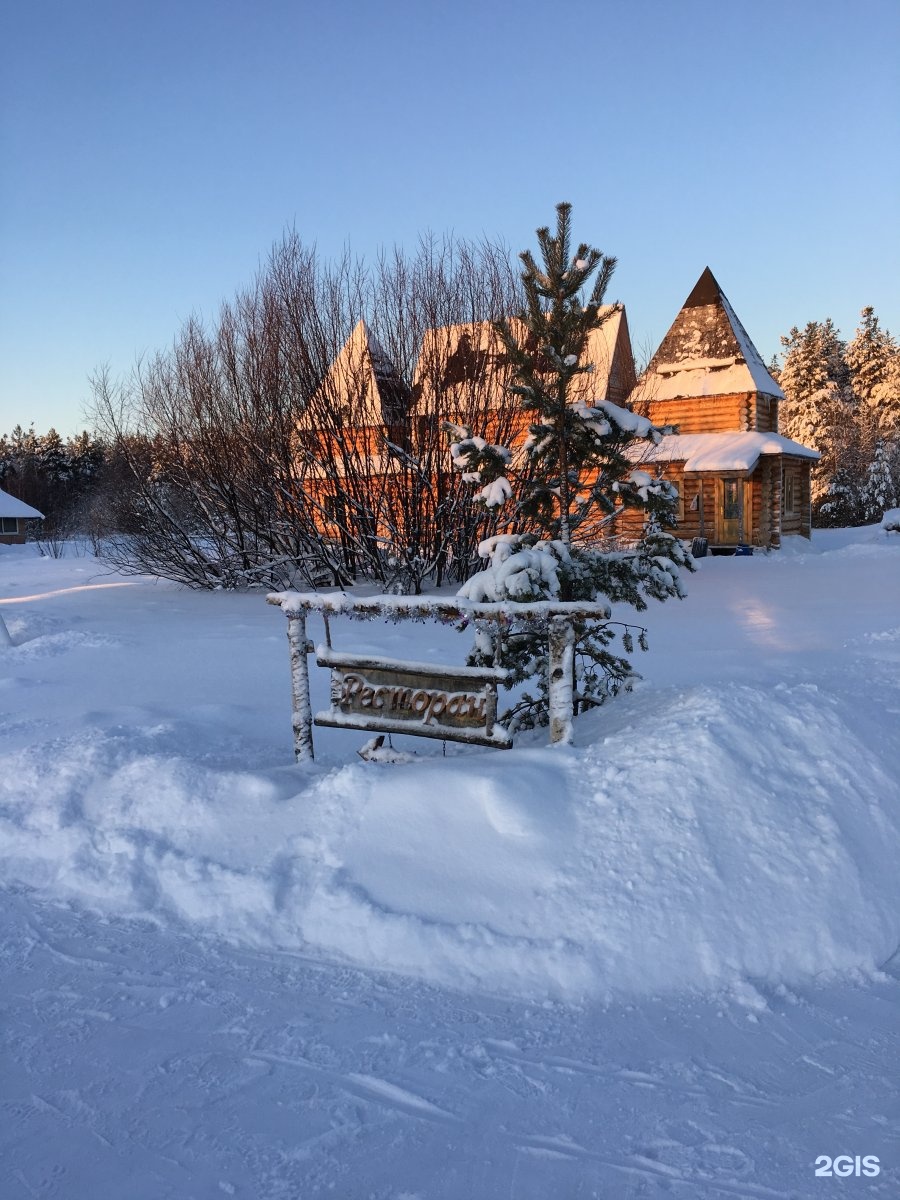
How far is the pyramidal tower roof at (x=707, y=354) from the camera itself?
26.0 metres

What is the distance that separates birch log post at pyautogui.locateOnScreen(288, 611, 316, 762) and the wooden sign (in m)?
0.19

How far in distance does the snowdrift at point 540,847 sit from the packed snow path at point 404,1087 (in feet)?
0.71

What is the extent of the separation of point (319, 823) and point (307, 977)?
3.36 feet

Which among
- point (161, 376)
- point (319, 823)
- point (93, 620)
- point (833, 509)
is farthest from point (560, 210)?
point (833, 509)

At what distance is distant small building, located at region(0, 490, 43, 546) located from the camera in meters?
47.3

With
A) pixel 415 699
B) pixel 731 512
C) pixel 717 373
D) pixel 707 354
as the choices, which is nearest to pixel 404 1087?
pixel 415 699

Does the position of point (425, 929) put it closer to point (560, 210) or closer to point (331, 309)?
point (560, 210)

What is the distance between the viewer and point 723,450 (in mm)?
25234

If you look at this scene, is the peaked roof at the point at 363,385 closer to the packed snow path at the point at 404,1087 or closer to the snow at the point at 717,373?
the snow at the point at 717,373

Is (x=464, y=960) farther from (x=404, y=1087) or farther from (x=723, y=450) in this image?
(x=723, y=450)

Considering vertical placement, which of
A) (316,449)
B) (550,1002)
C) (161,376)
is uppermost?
(161,376)

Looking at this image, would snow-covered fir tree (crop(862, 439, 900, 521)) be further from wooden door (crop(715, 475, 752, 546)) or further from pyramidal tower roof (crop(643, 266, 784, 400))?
wooden door (crop(715, 475, 752, 546))

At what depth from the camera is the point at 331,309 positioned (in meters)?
15.7

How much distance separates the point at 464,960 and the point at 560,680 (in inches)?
76.9
